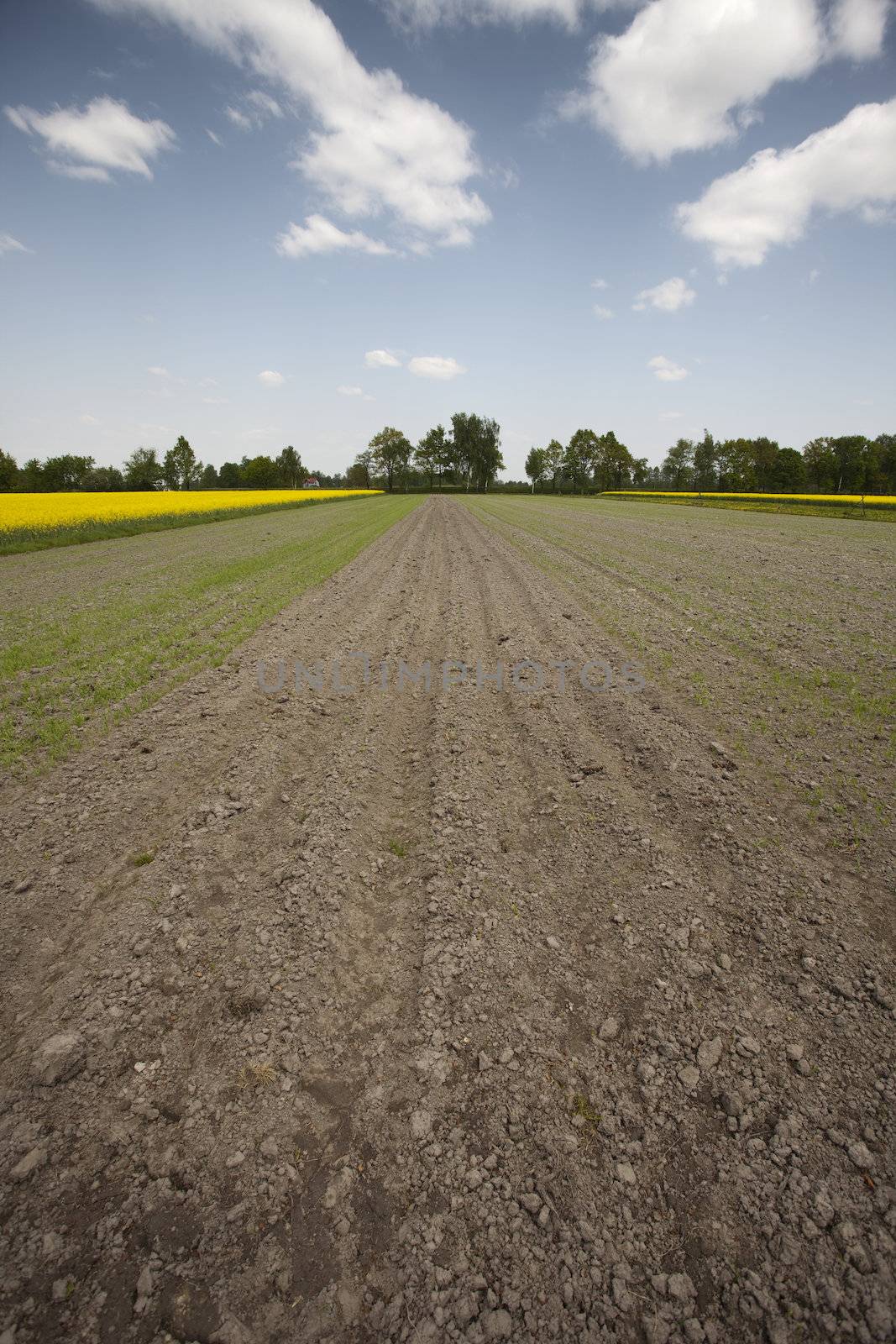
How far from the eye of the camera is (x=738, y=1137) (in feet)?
8.25

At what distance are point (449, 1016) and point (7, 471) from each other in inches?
4046

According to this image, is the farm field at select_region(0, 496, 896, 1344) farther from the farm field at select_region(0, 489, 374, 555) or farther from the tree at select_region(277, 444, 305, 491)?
the tree at select_region(277, 444, 305, 491)

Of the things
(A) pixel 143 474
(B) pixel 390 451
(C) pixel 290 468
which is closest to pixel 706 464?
(B) pixel 390 451

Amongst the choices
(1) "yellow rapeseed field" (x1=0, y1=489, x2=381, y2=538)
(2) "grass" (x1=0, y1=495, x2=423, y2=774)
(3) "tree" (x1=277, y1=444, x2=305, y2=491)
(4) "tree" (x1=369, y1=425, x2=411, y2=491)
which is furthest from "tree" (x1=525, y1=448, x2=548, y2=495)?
(2) "grass" (x1=0, y1=495, x2=423, y2=774)

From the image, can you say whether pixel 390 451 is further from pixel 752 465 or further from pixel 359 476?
pixel 752 465

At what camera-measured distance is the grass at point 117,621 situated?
6562mm

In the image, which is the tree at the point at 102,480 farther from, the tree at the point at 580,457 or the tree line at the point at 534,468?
the tree at the point at 580,457

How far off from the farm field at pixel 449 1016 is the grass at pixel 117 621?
0.14m

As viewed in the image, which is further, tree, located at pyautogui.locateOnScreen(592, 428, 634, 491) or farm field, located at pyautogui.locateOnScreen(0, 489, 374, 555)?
tree, located at pyautogui.locateOnScreen(592, 428, 634, 491)

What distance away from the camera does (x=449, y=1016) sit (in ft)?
10.2

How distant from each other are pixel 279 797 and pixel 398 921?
1.98 meters

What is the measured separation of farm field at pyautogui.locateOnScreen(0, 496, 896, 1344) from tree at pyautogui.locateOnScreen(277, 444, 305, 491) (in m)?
115

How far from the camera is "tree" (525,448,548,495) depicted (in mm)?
116125

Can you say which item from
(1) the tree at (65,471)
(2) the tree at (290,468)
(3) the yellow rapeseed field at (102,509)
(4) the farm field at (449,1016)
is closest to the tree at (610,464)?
(2) the tree at (290,468)
